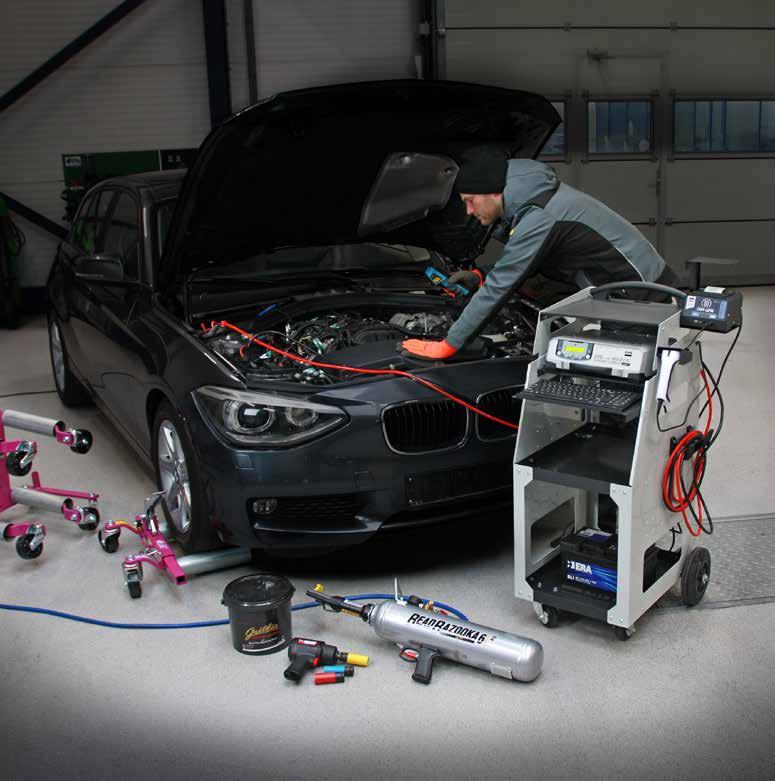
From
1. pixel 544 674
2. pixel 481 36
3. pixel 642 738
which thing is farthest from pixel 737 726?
pixel 481 36

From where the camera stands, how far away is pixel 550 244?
307 cm

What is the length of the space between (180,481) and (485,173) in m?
1.53

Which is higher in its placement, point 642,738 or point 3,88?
point 3,88

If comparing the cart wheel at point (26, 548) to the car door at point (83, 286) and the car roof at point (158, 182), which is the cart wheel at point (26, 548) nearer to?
the car door at point (83, 286)

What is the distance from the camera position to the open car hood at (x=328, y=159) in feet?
10.9

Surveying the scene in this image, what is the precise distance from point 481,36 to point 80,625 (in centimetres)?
764

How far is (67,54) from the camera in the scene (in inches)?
360

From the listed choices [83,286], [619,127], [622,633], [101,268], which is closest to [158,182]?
[101,268]

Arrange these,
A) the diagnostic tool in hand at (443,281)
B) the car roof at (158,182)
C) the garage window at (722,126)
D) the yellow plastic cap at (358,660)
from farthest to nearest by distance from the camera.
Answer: the garage window at (722,126)
the car roof at (158,182)
the diagnostic tool in hand at (443,281)
the yellow plastic cap at (358,660)

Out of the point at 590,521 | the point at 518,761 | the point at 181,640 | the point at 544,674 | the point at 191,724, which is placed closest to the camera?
the point at 518,761

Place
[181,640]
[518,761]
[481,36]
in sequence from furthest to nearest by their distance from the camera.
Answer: [481,36]
[181,640]
[518,761]

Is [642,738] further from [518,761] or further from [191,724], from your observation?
[191,724]

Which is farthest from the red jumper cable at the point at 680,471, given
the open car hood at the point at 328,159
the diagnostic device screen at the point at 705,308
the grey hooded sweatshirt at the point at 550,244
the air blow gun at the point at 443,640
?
the open car hood at the point at 328,159

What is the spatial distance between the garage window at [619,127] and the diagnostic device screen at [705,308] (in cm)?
733
